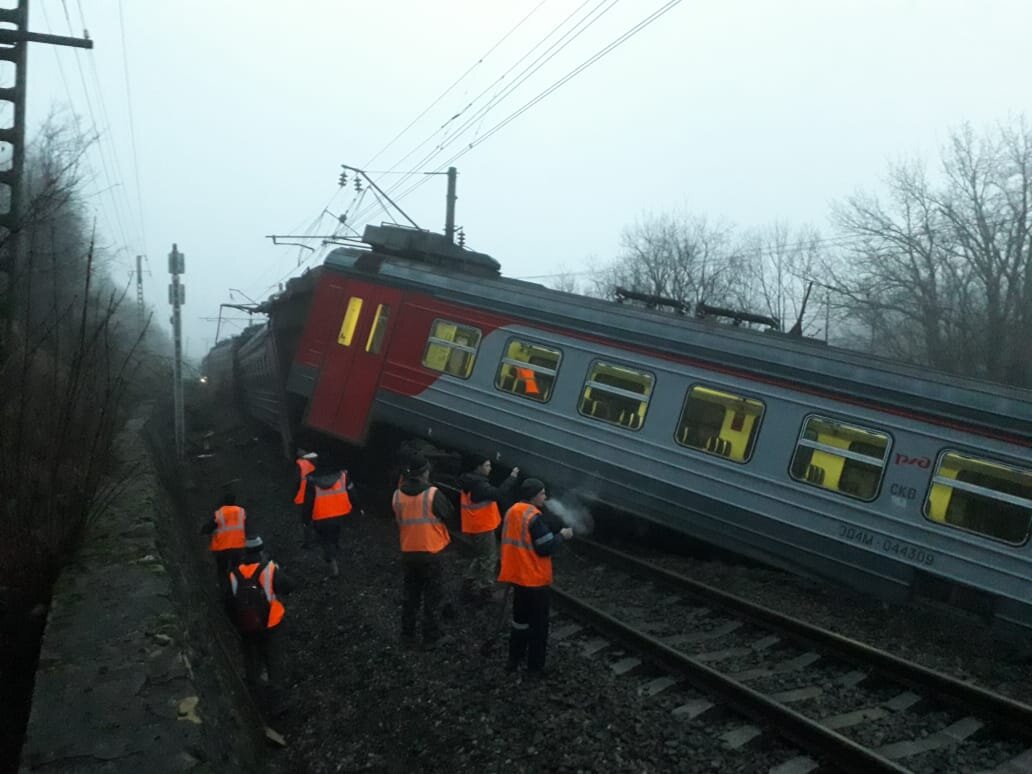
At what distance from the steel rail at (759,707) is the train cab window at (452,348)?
475 cm

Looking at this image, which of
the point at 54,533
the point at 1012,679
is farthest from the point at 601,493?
the point at 54,533

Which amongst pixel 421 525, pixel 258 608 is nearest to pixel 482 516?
pixel 421 525

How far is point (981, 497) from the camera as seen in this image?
7492 millimetres

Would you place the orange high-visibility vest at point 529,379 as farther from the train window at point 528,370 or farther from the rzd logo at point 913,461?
the rzd logo at point 913,461

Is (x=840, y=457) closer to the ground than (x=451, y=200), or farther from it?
closer to the ground

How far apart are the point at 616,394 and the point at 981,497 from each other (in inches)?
161

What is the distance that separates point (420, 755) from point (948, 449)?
5.85 m

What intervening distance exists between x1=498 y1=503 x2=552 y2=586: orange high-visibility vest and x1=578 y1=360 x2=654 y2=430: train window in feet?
12.1

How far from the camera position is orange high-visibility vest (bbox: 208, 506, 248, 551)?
802 centimetres

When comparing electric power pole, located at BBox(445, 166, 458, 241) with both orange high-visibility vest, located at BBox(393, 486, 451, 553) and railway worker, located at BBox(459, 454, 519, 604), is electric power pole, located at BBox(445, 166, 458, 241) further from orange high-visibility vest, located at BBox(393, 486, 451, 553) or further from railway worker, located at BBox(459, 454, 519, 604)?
orange high-visibility vest, located at BBox(393, 486, 451, 553)

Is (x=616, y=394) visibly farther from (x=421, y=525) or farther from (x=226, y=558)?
(x=226, y=558)

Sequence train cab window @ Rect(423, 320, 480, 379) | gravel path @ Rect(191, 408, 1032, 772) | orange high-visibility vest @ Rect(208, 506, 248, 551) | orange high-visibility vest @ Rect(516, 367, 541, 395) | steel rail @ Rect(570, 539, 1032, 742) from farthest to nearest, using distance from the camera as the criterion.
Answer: train cab window @ Rect(423, 320, 480, 379)
orange high-visibility vest @ Rect(516, 367, 541, 395)
orange high-visibility vest @ Rect(208, 506, 248, 551)
steel rail @ Rect(570, 539, 1032, 742)
gravel path @ Rect(191, 408, 1032, 772)

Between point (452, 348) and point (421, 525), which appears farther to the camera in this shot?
point (452, 348)

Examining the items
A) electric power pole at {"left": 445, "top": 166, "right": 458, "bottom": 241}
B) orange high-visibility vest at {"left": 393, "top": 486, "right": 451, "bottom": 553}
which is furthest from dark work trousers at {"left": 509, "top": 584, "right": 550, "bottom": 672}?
electric power pole at {"left": 445, "top": 166, "right": 458, "bottom": 241}
